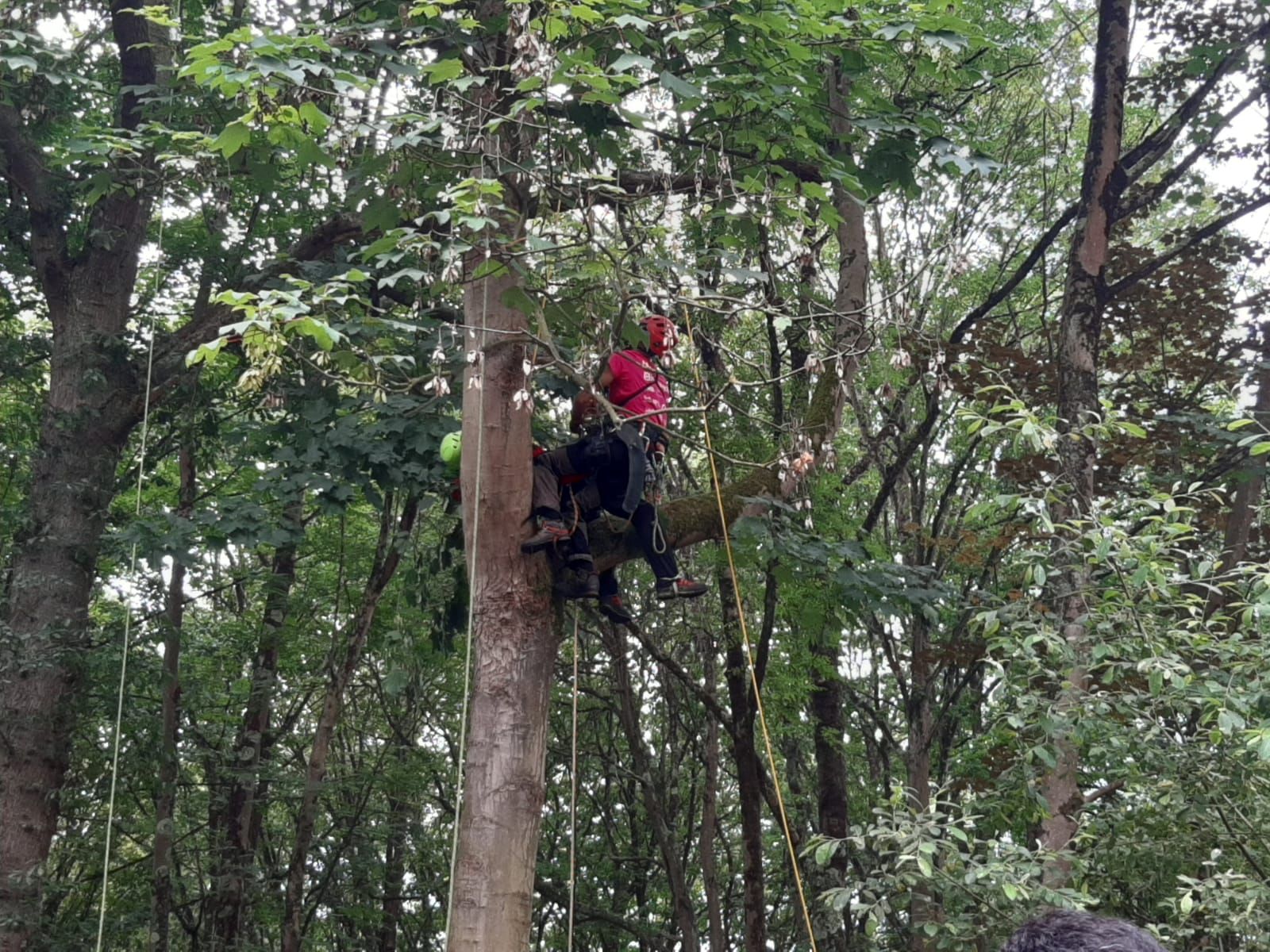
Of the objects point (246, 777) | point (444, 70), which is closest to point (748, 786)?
point (246, 777)

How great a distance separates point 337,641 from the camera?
509 inches

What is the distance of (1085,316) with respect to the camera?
773cm

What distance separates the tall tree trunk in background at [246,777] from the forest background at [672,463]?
0.07 m

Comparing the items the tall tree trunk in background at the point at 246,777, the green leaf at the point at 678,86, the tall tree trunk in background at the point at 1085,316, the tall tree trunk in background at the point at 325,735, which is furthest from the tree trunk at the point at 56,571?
the tall tree trunk in background at the point at 1085,316

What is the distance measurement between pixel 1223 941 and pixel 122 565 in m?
7.77

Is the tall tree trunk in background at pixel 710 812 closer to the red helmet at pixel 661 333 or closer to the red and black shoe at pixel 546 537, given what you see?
the red helmet at pixel 661 333

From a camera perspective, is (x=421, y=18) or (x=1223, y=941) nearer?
(x=1223, y=941)

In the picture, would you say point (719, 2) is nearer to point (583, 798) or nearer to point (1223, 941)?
point (1223, 941)

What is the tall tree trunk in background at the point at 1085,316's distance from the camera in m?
6.34

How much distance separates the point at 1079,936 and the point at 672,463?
10.3 metres

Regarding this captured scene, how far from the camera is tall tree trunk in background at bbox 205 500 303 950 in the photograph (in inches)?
448

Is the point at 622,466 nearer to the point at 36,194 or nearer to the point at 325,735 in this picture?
the point at 36,194

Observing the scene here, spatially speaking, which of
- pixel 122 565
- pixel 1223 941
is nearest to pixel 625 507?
pixel 1223 941

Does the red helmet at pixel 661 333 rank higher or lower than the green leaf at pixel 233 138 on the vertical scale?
lower
